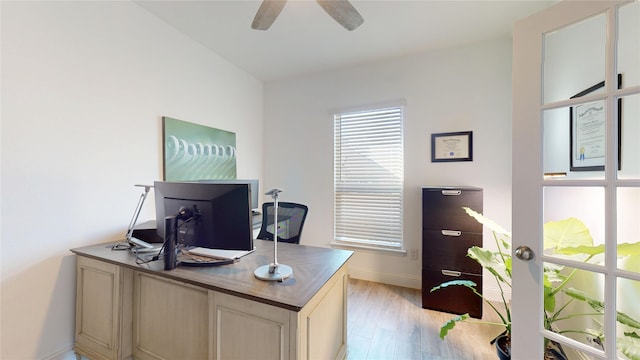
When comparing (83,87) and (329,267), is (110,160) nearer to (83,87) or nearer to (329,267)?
(83,87)

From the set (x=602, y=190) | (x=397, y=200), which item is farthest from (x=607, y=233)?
(x=397, y=200)

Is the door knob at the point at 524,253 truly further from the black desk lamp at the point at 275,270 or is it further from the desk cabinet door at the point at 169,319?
the desk cabinet door at the point at 169,319

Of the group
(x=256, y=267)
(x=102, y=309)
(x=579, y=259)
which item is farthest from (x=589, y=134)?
(x=102, y=309)

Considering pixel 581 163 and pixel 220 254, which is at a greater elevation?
pixel 581 163

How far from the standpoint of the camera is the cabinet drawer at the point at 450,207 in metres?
2.18

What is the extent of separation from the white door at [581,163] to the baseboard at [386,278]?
1450 millimetres

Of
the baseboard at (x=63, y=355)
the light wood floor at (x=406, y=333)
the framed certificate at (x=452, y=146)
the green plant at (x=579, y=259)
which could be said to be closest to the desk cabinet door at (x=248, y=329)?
the light wood floor at (x=406, y=333)

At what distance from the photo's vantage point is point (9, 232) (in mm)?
1413

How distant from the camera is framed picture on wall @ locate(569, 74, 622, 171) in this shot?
1009 mm

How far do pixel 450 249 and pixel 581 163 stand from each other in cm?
125

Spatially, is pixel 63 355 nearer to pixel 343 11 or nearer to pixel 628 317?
pixel 343 11

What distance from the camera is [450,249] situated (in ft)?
7.39

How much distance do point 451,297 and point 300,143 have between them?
256cm

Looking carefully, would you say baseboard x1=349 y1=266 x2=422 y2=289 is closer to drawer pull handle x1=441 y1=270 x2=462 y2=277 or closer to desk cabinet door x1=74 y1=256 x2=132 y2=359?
drawer pull handle x1=441 y1=270 x2=462 y2=277
